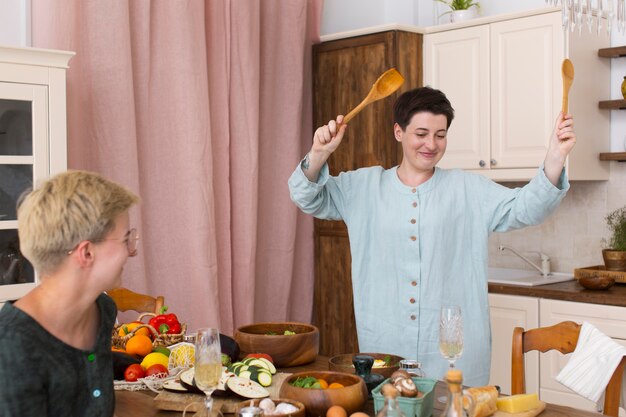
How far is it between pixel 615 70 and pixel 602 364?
2.53m

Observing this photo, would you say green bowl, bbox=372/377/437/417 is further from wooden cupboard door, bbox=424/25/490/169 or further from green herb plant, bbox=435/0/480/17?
green herb plant, bbox=435/0/480/17

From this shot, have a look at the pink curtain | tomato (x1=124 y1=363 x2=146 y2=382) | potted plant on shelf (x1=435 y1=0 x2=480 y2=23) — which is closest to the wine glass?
tomato (x1=124 y1=363 x2=146 y2=382)

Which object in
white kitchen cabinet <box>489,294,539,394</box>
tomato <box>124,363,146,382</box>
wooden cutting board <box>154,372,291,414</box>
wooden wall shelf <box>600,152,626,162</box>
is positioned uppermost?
wooden wall shelf <box>600,152,626,162</box>

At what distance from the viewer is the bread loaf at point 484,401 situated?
1768 mm

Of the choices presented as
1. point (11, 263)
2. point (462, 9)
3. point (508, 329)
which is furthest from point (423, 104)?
point (462, 9)

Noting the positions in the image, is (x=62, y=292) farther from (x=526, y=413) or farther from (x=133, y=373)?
(x=526, y=413)

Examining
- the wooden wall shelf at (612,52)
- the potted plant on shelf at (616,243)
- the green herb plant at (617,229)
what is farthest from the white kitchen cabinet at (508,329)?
the wooden wall shelf at (612,52)

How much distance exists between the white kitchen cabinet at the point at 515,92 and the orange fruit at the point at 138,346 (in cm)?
239

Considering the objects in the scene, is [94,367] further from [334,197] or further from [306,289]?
[306,289]

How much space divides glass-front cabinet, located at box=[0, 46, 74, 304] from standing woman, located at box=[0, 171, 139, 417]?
1458 mm

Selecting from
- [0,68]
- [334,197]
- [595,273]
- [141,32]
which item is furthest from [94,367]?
[595,273]

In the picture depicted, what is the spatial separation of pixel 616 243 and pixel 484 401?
8.37 ft

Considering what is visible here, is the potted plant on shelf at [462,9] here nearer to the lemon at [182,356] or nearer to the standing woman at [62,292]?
the lemon at [182,356]

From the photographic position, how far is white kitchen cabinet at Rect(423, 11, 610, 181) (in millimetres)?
3979
